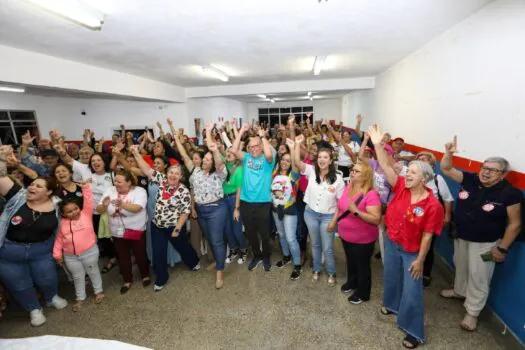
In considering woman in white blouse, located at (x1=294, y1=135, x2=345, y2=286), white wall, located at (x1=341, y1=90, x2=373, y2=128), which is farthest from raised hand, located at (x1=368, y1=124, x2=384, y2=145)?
white wall, located at (x1=341, y1=90, x2=373, y2=128)

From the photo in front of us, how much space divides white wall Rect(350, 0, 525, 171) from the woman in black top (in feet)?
14.8

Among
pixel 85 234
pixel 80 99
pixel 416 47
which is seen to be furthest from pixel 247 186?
pixel 80 99

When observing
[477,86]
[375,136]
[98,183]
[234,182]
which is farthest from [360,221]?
[98,183]

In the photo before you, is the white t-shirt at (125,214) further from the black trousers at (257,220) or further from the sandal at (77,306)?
the black trousers at (257,220)

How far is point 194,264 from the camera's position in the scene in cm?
373

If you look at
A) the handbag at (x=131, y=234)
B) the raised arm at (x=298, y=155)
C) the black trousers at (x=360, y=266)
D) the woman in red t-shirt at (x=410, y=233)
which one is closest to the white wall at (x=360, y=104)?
the raised arm at (x=298, y=155)

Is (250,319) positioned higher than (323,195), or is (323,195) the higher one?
(323,195)

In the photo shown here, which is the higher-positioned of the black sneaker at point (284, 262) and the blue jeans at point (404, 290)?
the blue jeans at point (404, 290)

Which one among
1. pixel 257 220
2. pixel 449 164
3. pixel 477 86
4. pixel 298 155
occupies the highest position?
pixel 477 86

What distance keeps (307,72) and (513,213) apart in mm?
5951

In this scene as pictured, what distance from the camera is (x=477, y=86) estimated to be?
297cm

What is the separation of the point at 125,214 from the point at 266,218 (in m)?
1.67

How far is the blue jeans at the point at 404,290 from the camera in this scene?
2280 millimetres

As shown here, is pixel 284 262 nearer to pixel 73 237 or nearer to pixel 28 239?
pixel 73 237
